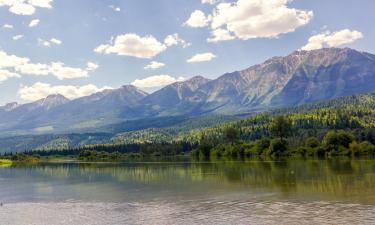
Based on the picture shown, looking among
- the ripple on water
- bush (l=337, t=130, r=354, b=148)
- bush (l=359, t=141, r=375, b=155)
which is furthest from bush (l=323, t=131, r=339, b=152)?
the ripple on water

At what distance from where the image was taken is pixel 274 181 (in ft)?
272

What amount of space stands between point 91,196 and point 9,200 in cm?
1368

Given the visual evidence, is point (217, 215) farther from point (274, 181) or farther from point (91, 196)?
point (274, 181)

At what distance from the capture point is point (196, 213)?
49.8 metres

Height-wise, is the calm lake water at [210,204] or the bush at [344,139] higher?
the bush at [344,139]

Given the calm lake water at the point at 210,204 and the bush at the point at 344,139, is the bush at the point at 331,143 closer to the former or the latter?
the bush at the point at 344,139

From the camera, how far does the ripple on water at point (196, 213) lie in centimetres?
4409

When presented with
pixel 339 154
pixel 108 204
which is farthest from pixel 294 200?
pixel 339 154

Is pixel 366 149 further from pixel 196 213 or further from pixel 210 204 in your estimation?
pixel 196 213

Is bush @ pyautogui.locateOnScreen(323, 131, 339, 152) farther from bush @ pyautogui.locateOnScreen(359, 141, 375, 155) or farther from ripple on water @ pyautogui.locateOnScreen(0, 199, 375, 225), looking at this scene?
ripple on water @ pyautogui.locateOnScreen(0, 199, 375, 225)

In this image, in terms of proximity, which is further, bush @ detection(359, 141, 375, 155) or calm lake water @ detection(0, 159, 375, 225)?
bush @ detection(359, 141, 375, 155)

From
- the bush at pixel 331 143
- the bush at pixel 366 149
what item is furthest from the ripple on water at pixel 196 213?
the bush at pixel 331 143

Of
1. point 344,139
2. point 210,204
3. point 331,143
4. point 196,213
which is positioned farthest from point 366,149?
point 196,213

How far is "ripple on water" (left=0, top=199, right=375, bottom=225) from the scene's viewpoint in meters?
44.1
